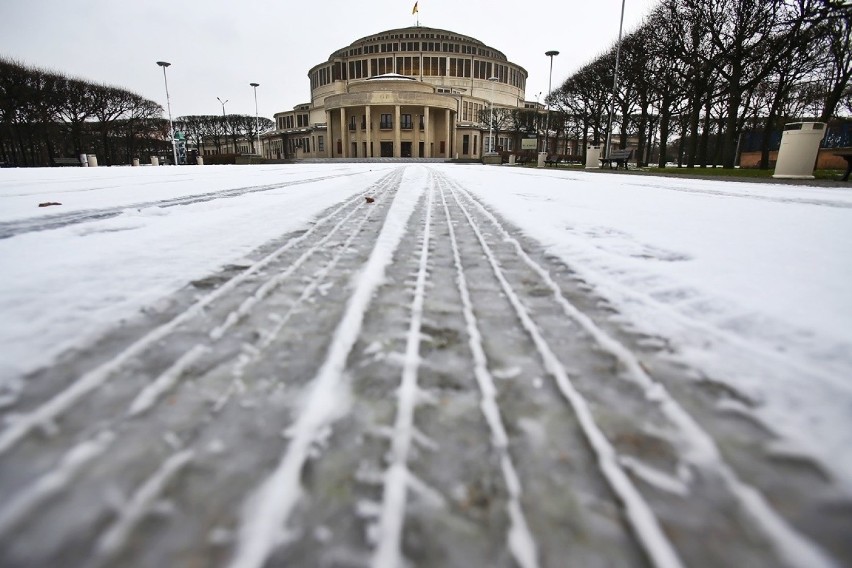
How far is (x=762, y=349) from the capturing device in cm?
145

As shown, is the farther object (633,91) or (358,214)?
(633,91)

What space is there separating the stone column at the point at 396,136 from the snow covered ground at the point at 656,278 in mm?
54701

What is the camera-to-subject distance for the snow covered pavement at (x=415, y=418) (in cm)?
78

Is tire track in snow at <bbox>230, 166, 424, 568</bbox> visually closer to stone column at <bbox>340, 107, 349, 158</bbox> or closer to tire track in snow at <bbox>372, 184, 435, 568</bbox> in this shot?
tire track in snow at <bbox>372, 184, 435, 568</bbox>

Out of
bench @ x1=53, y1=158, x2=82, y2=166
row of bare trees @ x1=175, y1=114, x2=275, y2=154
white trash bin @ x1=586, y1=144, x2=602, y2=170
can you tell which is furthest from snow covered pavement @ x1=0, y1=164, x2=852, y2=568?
row of bare trees @ x1=175, y1=114, x2=275, y2=154

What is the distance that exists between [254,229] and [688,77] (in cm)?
2477

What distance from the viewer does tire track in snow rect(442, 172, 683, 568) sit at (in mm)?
761

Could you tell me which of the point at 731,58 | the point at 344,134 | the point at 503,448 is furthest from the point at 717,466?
the point at 344,134

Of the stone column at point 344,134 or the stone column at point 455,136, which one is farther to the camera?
the stone column at point 455,136

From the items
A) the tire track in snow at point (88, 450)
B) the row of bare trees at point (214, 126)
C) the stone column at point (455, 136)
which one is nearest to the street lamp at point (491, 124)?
the stone column at point (455, 136)

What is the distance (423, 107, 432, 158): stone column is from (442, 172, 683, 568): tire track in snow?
58.2m

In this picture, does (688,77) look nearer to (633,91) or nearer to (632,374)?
(633,91)

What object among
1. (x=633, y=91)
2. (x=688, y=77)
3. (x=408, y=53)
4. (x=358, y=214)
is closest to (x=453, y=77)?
(x=408, y=53)

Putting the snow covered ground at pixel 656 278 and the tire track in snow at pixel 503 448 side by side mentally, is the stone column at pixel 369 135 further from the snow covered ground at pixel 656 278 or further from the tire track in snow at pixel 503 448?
the tire track in snow at pixel 503 448
